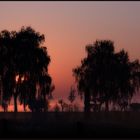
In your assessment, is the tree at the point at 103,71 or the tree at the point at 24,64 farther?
the tree at the point at 103,71

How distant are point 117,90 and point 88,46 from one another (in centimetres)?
787

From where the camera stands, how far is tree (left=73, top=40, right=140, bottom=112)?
237ft

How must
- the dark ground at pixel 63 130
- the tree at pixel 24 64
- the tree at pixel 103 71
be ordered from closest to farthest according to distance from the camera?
the dark ground at pixel 63 130 → the tree at pixel 24 64 → the tree at pixel 103 71

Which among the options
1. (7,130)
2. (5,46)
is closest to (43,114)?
(5,46)

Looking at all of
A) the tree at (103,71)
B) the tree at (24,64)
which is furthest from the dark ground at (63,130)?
the tree at (103,71)

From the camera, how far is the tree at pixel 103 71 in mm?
72125

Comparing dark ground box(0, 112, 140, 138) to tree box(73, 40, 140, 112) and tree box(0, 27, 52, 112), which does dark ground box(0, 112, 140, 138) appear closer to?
tree box(0, 27, 52, 112)

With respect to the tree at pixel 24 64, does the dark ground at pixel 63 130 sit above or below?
below

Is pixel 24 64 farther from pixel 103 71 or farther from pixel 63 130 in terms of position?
pixel 63 130

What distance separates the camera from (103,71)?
72625mm

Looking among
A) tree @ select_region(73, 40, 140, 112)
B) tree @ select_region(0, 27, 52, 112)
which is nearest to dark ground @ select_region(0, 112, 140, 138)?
tree @ select_region(0, 27, 52, 112)

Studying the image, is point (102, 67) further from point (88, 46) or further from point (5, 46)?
point (5, 46)

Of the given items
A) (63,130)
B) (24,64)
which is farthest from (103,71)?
(63,130)

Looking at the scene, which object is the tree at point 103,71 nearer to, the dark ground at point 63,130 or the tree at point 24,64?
the tree at point 24,64
